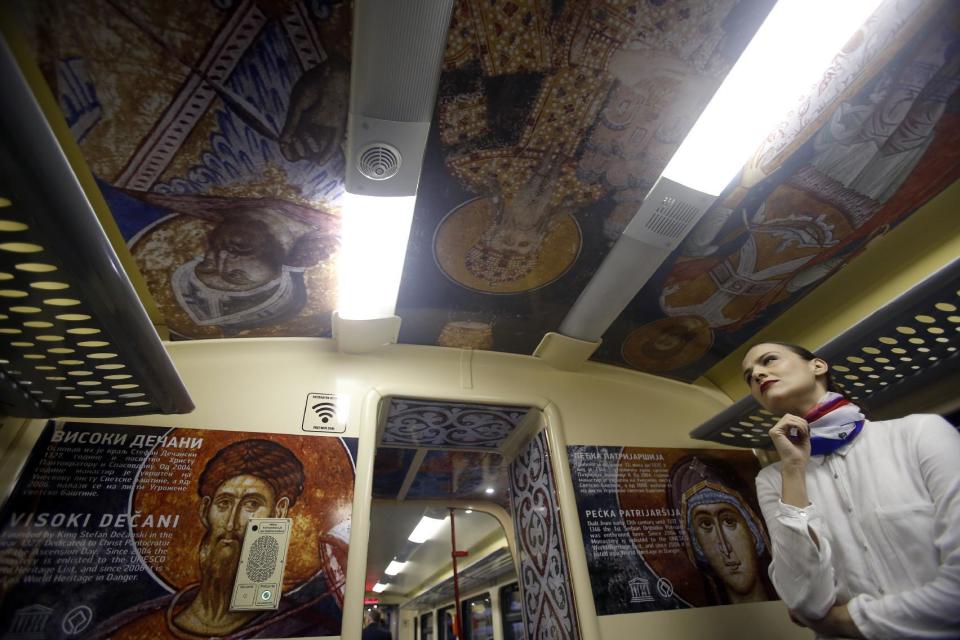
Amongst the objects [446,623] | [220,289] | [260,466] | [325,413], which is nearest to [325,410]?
[325,413]

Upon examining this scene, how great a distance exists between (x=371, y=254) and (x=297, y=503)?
3.03ft

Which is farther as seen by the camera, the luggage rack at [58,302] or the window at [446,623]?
the window at [446,623]

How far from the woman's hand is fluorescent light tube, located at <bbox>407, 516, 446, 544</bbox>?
4.15 metres

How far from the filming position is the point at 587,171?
1.36 m

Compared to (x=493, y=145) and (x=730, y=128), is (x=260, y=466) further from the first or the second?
(x=730, y=128)

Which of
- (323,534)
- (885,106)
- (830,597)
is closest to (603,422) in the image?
(830,597)

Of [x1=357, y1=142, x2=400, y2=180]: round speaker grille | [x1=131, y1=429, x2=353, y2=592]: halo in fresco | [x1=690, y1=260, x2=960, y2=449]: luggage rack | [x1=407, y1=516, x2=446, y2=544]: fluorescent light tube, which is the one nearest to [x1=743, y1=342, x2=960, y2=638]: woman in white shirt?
[x1=690, y1=260, x2=960, y2=449]: luggage rack

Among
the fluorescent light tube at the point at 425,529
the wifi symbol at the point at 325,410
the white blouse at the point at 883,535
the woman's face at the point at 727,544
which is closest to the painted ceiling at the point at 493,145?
the wifi symbol at the point at 325,410

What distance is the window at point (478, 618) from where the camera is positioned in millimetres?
6930

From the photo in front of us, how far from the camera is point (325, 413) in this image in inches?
68.6

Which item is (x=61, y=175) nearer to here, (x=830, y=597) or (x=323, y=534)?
(x=323, y=534)

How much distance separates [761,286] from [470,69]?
1474mm

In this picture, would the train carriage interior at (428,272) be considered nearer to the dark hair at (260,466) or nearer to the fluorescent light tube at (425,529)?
the dark hair at (260,466)

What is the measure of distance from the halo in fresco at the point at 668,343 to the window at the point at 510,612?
16.5 feet
